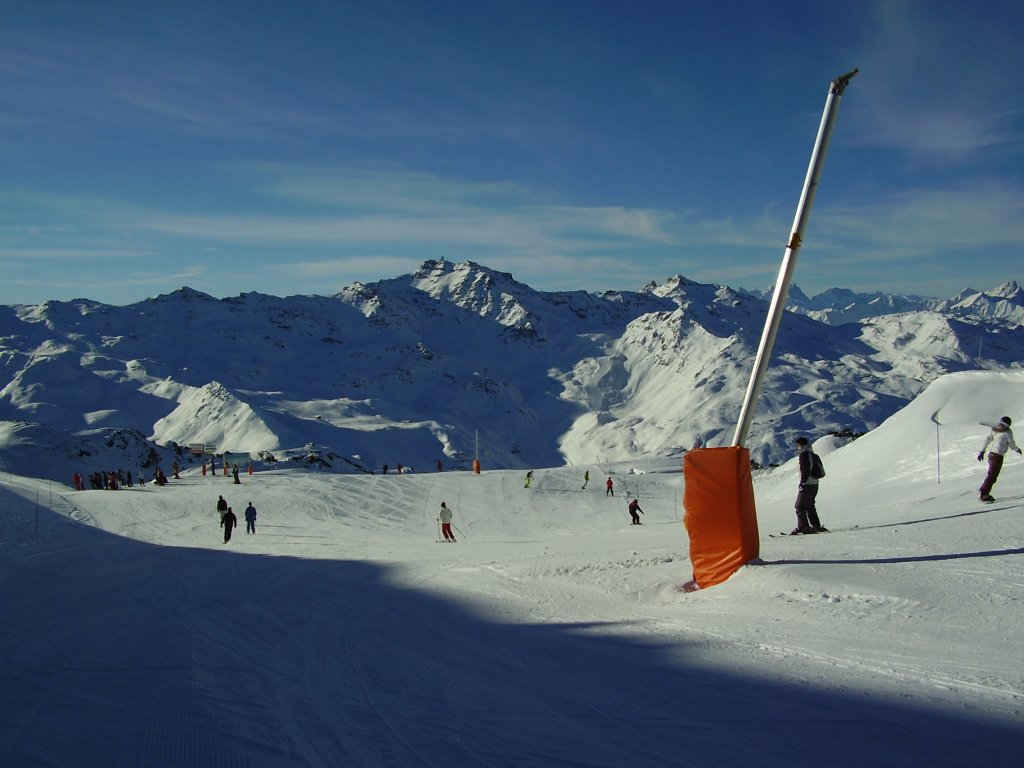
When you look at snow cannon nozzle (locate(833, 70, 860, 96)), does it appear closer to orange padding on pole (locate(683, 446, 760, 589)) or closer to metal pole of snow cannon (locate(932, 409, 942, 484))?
orange padding on pole (locate(683, 446, 760, 589))

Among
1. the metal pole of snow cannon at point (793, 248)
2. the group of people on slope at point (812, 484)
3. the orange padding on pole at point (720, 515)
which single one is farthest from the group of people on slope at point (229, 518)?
the metal pole of snow cannon at point (793, 248)

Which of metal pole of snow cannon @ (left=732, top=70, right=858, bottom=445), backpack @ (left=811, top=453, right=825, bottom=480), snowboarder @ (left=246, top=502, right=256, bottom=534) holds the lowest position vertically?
snowboarder @ (left=246, top=502, right=256, bottom=534)

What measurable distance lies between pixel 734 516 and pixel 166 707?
23.8 feet

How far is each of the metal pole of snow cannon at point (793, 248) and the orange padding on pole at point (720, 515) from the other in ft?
2.19

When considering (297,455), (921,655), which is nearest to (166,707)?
(921,655)

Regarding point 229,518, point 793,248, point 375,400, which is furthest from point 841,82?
point 375,400

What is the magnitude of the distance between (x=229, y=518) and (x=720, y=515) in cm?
1873

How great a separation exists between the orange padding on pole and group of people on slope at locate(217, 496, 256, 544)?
18.1 m

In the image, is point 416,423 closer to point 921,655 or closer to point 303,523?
point 303,523

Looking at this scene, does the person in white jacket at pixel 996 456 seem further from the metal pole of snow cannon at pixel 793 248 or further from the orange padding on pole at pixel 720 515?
the orange padding on pole at pixel 720 515

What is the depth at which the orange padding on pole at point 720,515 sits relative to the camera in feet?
34.8

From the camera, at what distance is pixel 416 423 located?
123 metres

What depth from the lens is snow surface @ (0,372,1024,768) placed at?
5477 mm

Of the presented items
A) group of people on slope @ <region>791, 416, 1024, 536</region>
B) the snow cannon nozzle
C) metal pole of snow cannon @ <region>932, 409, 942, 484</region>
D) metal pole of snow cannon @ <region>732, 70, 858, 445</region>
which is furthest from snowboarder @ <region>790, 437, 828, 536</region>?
metal pole of snow cannon @ <region>932, 409, 942, 484</region>
